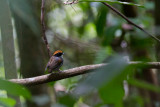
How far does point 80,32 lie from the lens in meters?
4.70

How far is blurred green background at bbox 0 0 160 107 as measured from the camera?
1.38 ft

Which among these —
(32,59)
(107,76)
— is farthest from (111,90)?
(32,59)

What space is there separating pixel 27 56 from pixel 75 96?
6.84 feet

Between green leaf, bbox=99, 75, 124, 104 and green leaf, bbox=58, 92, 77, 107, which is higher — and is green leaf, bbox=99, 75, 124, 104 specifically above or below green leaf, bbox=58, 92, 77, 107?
above

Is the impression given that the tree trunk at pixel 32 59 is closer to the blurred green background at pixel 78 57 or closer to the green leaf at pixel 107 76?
the blurred green background at pixel 78 57

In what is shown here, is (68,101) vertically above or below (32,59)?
above

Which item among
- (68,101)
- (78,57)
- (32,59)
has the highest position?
(68,101)

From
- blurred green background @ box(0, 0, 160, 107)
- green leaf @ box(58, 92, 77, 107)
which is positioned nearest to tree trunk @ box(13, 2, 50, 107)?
blurred green background @ box(0, 0, 160, 107)

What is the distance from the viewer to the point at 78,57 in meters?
2.82

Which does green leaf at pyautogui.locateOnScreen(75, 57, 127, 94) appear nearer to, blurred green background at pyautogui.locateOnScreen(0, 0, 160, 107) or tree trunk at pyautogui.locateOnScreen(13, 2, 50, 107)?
blurred green background at pyautogui.locateOnScreen(0, 0, 160, 107)

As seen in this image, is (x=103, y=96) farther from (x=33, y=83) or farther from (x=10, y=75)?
(x=33, y=83)

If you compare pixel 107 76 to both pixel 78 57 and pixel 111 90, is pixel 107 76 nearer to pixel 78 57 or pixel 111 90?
pixel 111 90

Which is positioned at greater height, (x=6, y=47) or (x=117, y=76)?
(x=117, y=76)

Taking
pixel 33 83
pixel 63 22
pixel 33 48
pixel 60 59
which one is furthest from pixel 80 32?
pixel 33 83
